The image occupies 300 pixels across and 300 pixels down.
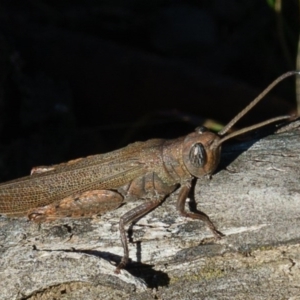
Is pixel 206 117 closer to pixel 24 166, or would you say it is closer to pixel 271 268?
pixel 24 166

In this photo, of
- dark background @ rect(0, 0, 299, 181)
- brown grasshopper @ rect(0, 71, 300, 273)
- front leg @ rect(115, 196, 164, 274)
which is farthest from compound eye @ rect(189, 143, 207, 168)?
dark background @ rect(0, 0, 299, 181)

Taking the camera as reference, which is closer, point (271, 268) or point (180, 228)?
point (271, 268)

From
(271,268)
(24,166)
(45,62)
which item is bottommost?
(271,268)

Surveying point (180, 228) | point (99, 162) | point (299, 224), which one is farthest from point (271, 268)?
point (99, 162)

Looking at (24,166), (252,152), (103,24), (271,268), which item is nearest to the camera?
(271,268)

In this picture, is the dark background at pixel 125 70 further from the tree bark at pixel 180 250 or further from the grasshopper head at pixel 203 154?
the tree bark at pixel 180 250

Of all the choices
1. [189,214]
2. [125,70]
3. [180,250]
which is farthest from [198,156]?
[125,70]
